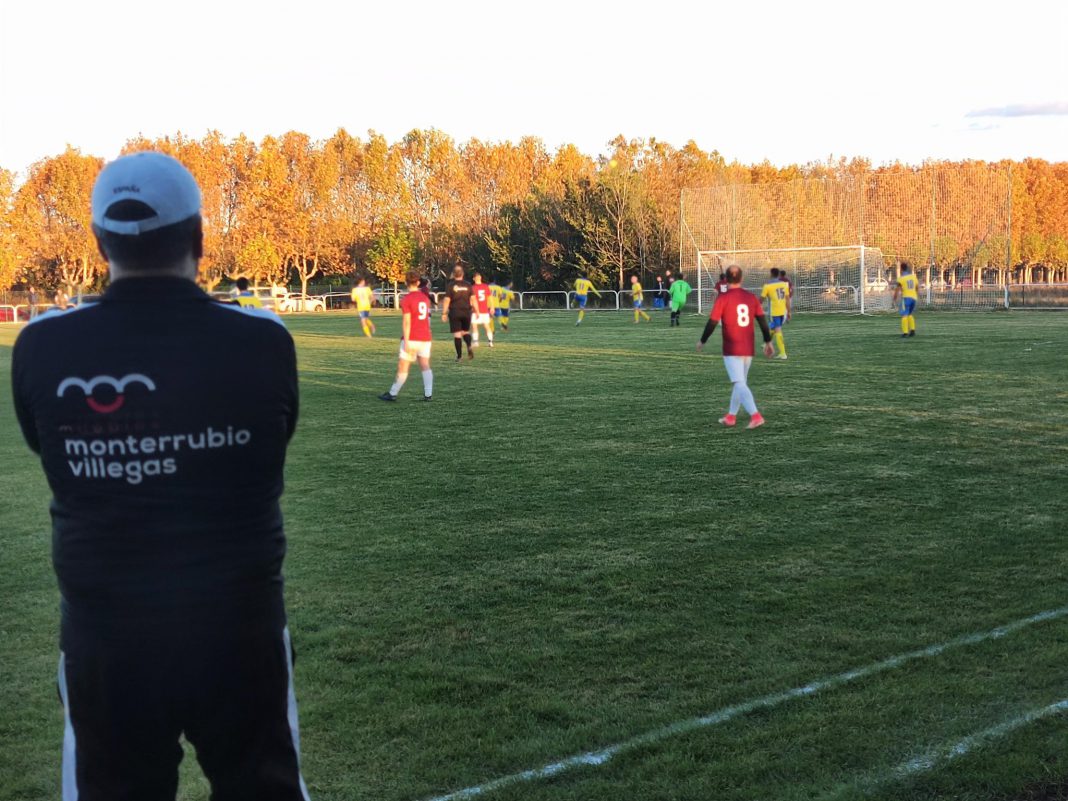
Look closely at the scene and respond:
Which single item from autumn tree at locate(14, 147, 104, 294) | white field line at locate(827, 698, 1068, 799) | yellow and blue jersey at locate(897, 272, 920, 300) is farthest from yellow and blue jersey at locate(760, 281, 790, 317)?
autumn tree at locate(14, 147, 104, 294)

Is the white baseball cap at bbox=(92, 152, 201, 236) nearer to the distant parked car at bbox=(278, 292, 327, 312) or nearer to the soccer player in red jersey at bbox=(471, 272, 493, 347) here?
the soccer player in red jersey at bbox=(471, 272, 493, 347)

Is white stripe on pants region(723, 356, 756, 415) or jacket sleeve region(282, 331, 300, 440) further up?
jacket sleeve region(282, 331, 300, 440)

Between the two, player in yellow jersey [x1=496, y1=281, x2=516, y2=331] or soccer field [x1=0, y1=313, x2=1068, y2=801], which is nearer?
soccer field [x1=0, y1=313, x2=1068, y2=801]

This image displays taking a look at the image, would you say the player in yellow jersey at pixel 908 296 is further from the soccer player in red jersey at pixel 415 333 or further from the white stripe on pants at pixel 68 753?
the white stripe on pants at pixel 68 753

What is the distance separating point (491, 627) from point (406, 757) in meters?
1.55

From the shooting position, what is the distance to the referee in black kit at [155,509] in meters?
2.21

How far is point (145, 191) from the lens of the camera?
7.54 ft

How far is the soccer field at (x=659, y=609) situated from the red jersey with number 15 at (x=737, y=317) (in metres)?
0.98

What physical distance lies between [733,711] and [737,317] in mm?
8440

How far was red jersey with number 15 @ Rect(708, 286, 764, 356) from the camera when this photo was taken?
12.5 metres

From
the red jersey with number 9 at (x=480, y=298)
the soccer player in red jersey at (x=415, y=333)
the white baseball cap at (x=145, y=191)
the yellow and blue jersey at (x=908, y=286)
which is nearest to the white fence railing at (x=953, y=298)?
the yellow and blue jersey at (x=908, y=286)

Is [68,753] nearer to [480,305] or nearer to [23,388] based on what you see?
[23,388]

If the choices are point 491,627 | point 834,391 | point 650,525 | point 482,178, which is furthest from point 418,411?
point 482,178

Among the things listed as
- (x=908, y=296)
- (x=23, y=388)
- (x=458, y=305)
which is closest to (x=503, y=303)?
(x=908, y=296)
